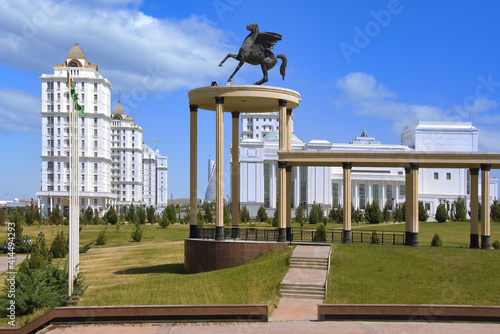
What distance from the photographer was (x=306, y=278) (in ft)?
74.9

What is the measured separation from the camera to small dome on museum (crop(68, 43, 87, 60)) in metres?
123

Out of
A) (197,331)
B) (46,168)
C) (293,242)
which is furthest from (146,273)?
(46,168)

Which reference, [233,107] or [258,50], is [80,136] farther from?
[258,50]

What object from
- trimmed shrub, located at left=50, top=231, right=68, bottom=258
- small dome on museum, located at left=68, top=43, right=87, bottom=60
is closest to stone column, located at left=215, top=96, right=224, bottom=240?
trimmed shrub, located at left=50, top=231, right=68, bottom=258

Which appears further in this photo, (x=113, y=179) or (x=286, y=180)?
(x=113, y=179)

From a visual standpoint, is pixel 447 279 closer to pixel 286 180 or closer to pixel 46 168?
pixel 286 180

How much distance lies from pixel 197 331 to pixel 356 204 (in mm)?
79513

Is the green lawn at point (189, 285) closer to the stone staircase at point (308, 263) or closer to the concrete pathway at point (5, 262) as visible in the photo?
the stone staircase at point (308, 263)

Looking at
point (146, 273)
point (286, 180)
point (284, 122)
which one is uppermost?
point (284, 122)

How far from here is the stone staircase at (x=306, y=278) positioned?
21688mm

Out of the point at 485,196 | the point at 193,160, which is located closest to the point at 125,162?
the point at 193,160

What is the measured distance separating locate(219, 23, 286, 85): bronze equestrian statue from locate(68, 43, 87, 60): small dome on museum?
100478 mm

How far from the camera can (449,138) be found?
9781 cm

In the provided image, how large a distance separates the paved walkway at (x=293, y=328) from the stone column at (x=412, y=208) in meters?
10.9
